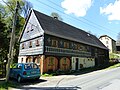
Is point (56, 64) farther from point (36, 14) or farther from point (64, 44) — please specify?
point (36, 14)

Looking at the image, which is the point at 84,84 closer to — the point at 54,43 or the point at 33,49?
the point at 54,43

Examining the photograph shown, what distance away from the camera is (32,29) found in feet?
92.1

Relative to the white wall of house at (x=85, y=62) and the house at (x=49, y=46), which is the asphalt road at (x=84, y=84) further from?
the white wall of house at (x=85, y=62)

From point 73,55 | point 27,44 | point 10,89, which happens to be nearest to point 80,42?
point 73,55

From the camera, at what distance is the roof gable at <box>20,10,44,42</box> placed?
25617mm

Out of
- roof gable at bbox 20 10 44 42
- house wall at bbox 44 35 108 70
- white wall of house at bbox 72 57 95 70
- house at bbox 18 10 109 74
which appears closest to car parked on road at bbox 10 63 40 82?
house at bbox 18 10 109 74

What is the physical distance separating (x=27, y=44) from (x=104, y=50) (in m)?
25.1

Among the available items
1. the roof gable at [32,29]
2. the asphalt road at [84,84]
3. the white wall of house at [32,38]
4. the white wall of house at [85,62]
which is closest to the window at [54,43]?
the white wall of house at [32,38]

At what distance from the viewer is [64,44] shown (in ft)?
91.5

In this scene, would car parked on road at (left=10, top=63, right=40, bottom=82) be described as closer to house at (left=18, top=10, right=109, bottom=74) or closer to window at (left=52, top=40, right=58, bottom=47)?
house at (left=18, top=10, right=109, bottom=74)

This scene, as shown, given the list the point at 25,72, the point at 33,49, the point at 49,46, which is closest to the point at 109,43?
the point at 33,49

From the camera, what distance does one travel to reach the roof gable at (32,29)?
25.6 meters

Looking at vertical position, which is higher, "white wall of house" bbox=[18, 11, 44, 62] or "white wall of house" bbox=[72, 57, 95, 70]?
"white wall of house" bbox=[18, 11, 44, 62]

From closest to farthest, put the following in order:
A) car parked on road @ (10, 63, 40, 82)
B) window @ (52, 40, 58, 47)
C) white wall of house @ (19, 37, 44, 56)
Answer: car parked on road @ (10, 63, 40, 82)
white wall of house @ (19, 37, 44, 56)
window @ (52, 40, 58, 47)
